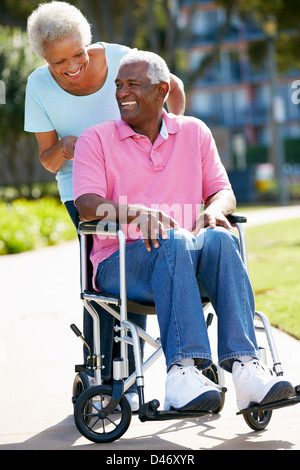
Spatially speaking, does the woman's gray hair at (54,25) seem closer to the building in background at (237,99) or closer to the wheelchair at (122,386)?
the wheelchair at (122,386)

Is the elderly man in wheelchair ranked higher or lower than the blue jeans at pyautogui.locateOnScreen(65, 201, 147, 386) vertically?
higher

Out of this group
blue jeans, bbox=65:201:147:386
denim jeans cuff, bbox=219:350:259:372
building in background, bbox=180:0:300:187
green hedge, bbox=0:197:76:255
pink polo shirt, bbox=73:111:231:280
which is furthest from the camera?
building in background, bbox=180:0:300:187

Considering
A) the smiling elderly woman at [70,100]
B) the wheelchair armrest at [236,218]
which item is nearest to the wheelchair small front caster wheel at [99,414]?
the smiling elderly woman at [70,100]

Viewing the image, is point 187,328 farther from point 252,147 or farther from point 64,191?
point 252,147

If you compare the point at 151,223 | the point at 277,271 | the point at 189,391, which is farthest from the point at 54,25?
the point at 277,271

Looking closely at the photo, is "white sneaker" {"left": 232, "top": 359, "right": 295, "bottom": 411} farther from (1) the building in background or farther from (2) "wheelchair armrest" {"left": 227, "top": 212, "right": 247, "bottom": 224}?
(1) the building in background

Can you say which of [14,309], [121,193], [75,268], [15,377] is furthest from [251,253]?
[121,193]

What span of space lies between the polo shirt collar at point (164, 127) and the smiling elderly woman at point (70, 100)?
272 millimetres

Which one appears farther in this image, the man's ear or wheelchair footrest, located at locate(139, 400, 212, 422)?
the man's ear

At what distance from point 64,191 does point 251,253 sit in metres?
6.03

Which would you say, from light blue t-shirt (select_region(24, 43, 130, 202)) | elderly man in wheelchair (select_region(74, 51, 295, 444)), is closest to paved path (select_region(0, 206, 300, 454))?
elderly man in wheelchair (select_region(74, 51, 295, 444))

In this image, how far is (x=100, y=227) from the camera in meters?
3.23

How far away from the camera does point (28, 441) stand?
3240 mm

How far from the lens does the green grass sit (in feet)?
18.4
